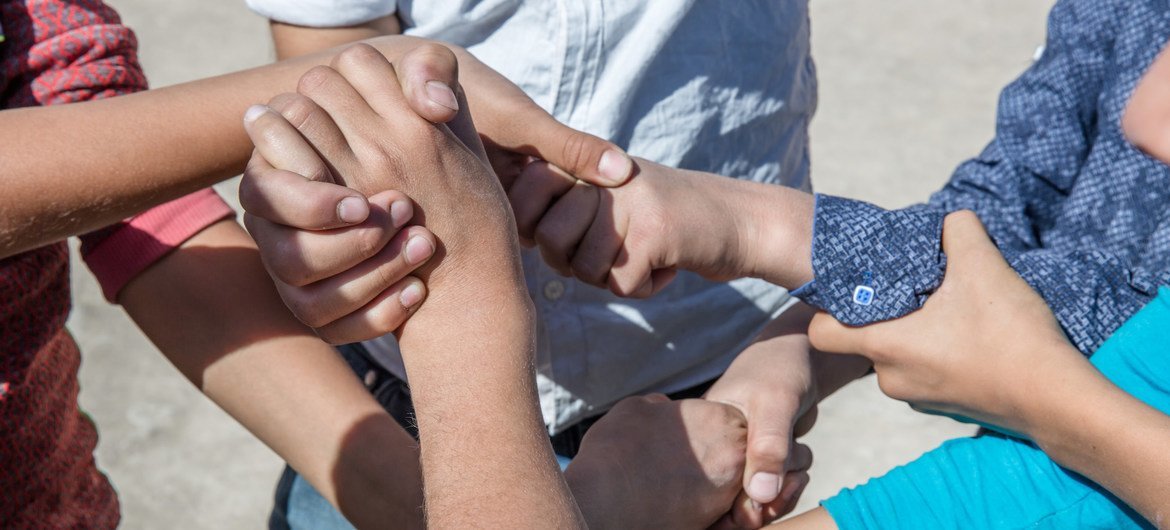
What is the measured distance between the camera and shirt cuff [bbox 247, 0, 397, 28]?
3.20 ft

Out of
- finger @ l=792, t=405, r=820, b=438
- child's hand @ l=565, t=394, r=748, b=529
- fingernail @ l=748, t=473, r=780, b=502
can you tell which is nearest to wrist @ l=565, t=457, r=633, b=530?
child's hand @ l=565, t=394, r=748, b=529

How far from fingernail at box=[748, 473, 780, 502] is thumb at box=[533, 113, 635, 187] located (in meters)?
0.28

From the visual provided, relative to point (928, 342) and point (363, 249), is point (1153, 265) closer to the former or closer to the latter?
point (928, 342)

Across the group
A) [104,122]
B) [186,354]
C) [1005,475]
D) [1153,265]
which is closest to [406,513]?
[186,354]

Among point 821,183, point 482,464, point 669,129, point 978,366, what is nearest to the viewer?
point 482,464

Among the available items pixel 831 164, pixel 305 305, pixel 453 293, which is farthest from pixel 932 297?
pixel 831 164

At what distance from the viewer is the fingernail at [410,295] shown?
32.4 inches

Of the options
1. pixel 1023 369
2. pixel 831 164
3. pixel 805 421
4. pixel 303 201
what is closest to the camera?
pixel 303 201

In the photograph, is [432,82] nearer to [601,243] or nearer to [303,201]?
[303,201]

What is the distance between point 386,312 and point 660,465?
11.3 inches

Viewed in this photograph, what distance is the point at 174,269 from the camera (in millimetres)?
999

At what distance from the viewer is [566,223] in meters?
1.00

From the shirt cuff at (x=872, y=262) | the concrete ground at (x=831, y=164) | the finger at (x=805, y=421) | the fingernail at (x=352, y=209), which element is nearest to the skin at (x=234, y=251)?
the fingernail at (x=352, y=209)

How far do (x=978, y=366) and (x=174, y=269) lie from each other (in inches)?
26.9
